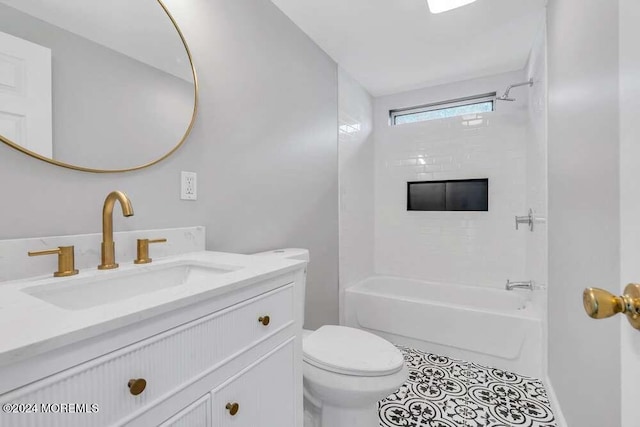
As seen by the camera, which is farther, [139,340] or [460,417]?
[460,417]

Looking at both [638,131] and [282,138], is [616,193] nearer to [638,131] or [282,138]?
[638,131]

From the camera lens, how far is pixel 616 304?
44 centimetres

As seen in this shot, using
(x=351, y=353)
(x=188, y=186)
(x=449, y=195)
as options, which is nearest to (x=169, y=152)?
(x=188, y=186)

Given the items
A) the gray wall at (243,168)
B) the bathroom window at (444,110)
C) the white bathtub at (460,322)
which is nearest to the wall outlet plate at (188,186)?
the gray wall at (243,168)

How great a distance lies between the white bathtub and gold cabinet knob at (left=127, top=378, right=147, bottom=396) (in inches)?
83.6

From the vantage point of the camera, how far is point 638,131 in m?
0.44

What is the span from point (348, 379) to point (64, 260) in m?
1.09

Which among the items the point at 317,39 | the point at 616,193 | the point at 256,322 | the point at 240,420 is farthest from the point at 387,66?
the point at 240,420

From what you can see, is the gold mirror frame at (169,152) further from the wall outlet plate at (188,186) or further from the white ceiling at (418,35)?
the white ceiling at (418,35)

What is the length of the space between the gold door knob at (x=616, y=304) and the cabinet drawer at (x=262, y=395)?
0.75 m

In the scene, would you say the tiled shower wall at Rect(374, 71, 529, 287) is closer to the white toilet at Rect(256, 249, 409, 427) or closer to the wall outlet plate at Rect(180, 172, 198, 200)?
the white toilet at Rect(256, 249, 409, 427)

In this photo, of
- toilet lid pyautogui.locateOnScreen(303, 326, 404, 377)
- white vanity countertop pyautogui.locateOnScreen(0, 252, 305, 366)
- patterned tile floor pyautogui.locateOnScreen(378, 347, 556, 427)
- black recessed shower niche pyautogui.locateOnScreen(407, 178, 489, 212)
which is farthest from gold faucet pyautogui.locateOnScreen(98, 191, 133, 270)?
black recessed shower niche pyautogui.locateOnScreen(407, 178, 489, 212)

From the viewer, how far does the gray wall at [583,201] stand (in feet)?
2.89

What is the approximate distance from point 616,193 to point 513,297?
2.04m
